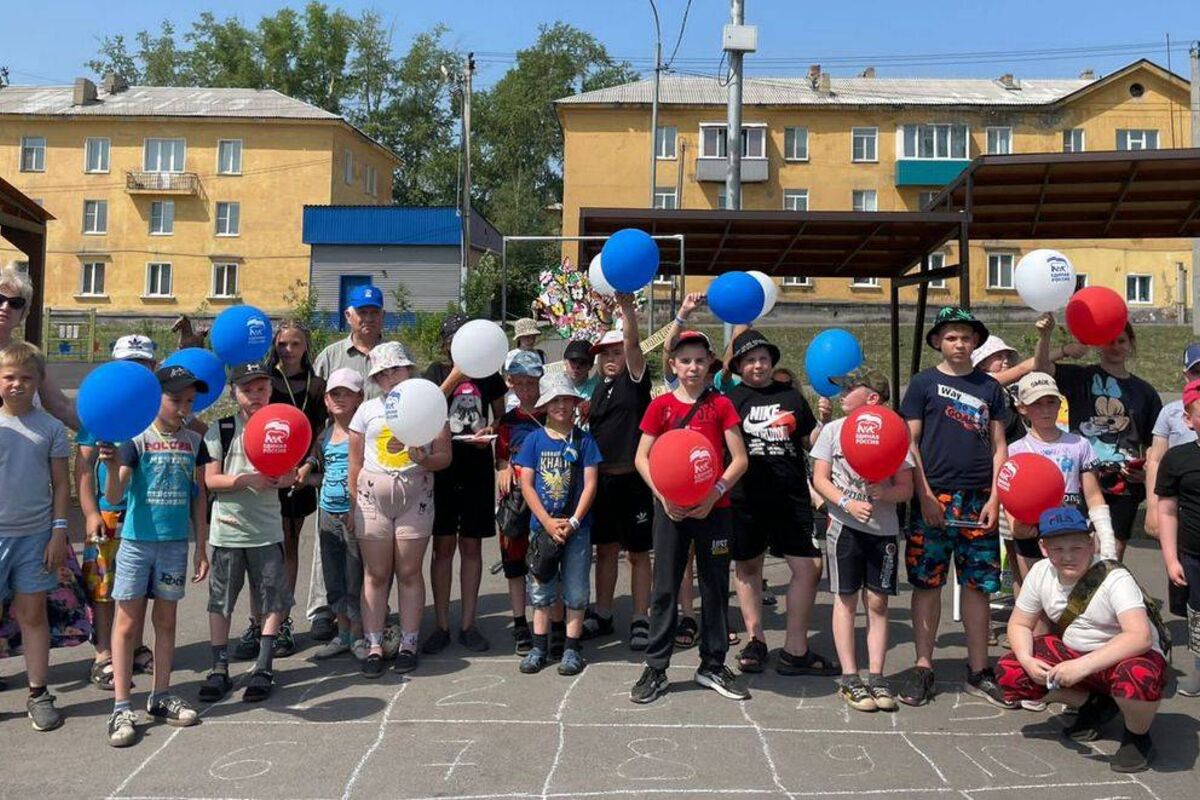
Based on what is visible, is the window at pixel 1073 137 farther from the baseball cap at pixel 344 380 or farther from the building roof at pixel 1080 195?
the baseball cap at pixel 344 380

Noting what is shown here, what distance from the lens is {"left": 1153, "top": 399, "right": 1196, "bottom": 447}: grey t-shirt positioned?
550 centimetres

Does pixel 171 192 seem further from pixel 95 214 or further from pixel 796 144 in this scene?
pixel 796 144

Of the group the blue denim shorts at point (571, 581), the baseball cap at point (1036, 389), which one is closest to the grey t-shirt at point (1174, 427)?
the baseball cap at point (1036, 389)

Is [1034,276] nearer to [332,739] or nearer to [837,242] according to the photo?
[837,242]

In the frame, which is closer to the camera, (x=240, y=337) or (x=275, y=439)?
(x=275, y=439)

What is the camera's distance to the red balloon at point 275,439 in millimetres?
4914

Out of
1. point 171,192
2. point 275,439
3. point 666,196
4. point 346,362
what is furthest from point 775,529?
point 171,192

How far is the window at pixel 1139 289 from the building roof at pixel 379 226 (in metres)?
25.5

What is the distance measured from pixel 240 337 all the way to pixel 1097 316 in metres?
5.08

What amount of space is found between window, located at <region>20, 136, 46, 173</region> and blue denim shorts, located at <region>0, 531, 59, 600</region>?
45.6 m

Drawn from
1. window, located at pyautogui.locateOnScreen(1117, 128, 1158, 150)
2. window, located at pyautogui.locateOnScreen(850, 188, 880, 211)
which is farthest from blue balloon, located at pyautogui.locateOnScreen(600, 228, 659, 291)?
window, located at pyautogui.locateOnScreen(1117, 128, 1158, 150)

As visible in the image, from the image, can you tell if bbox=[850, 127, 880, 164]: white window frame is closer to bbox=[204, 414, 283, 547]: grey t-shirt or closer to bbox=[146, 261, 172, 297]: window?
bbox=[146, 261, 172, 297]: window

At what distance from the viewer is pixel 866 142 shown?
41.0 m

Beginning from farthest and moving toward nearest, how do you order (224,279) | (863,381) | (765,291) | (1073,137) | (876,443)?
(224,279) < (1073,137) < (765,291) < (863,381) < (876,443)
